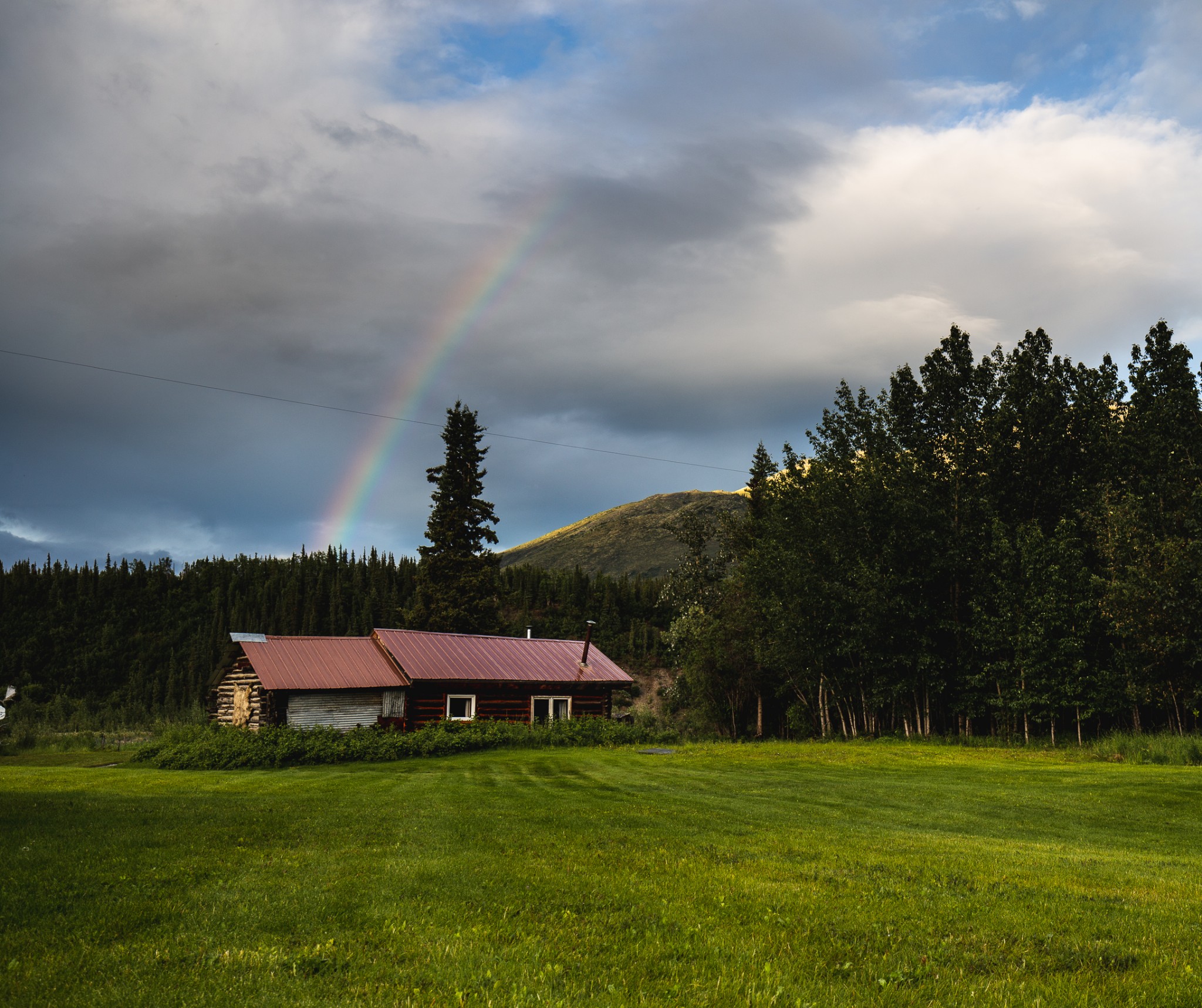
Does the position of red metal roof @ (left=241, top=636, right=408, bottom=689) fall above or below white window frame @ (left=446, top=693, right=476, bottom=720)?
above

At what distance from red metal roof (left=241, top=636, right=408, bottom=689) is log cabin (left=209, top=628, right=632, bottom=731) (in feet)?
0.13

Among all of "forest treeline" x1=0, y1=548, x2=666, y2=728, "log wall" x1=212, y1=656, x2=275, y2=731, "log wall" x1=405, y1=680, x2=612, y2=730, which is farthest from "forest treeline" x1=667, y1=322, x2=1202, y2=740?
"forest treeline" x1=0, y1=548, x2=666, y2=728

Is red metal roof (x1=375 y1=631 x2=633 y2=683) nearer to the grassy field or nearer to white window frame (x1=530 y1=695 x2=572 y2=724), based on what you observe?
white window frame (x1=530 y1=695 x2=572 y2=724)

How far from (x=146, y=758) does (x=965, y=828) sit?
28.5 meters

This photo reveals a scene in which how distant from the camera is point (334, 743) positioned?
3042 centimetres

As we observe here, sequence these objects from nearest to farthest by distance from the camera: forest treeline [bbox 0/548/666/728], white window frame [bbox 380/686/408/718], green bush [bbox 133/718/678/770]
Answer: green bush [bbox 133/718/678/770] < white window frame [bbox 380/686/408/718] < forest treeline [bbox 0/548/666/728]

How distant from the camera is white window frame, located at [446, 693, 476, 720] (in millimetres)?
38438

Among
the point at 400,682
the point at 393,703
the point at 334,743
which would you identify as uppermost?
the point at 400,682

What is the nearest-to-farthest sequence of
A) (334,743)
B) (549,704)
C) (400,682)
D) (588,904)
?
(588,904), (334,743), (400,682), (549,704)

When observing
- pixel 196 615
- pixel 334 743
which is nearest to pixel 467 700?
pixel 334 743

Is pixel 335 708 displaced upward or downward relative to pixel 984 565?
downward

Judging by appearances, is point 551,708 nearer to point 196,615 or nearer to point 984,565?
point 984,565

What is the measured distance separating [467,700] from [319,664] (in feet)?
23.4

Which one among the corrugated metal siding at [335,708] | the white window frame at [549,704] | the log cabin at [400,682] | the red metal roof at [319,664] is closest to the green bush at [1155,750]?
the log cabin at [400,682]
